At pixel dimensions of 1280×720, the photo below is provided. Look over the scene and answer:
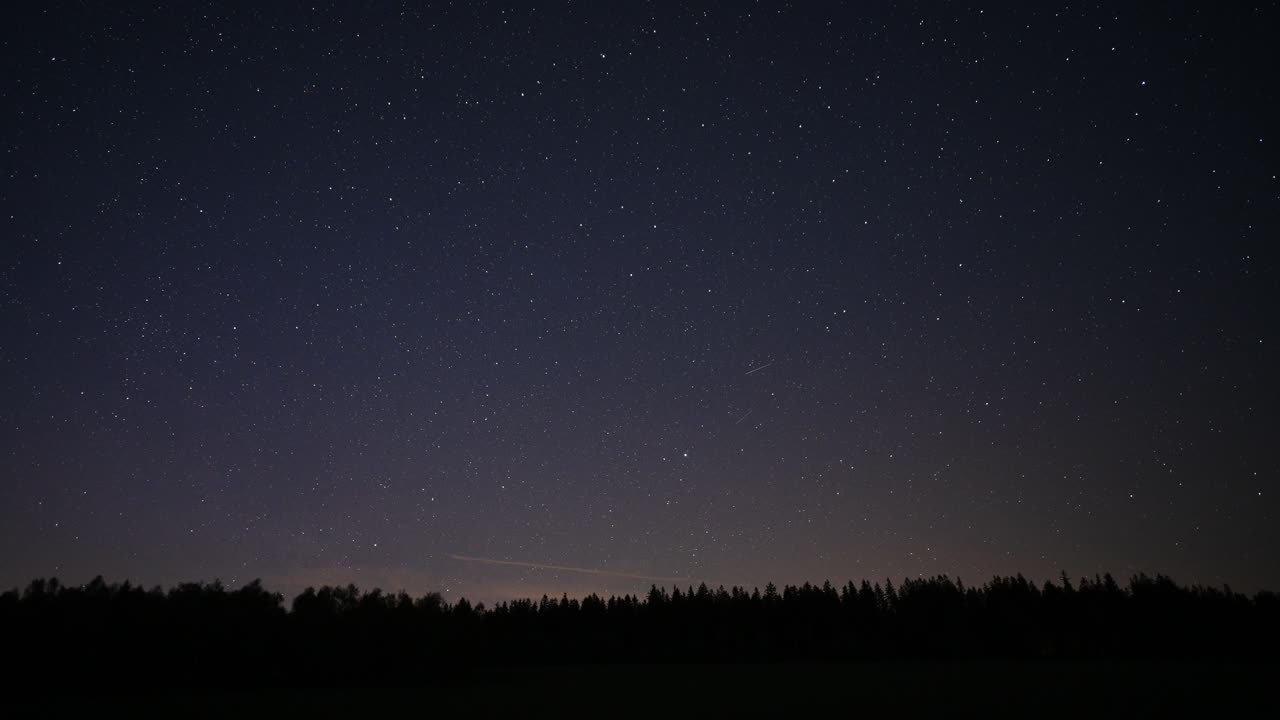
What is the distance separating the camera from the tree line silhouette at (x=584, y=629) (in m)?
40.7

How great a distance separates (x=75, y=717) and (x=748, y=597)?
66.5 metres

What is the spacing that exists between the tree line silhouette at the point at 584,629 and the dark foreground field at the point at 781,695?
3673 mm

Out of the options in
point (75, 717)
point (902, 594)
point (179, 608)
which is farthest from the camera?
point (902, 594)

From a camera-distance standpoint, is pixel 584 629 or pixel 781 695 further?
pixel 584 629

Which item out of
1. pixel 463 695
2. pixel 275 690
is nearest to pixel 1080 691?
pixel 463 695

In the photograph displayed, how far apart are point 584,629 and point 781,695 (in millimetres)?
40585

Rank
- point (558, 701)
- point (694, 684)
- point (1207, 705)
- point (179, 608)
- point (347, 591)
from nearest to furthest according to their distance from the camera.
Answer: point (1207, 705) < point (558, 701) < point (694, 684) < point (179, 608) < point (347, 591)

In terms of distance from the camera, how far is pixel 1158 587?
74000 millimetres

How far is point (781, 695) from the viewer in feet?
120

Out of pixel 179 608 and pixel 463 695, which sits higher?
pixel 179 608

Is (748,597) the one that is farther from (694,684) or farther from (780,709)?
(780,709)

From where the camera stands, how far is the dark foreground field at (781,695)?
31.2 meters

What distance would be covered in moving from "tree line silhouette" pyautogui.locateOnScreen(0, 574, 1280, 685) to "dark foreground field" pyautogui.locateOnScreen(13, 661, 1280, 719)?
3.67m

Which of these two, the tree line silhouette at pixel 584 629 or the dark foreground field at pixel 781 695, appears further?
the tree line silhouette at pixel 584 629
